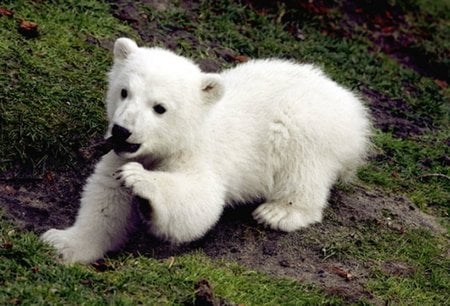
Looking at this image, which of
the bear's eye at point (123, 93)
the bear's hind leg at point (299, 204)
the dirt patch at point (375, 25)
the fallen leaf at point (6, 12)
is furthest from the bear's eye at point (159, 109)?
the dirt patch at point (375, 25)

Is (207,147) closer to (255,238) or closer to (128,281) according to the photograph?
(255,238)

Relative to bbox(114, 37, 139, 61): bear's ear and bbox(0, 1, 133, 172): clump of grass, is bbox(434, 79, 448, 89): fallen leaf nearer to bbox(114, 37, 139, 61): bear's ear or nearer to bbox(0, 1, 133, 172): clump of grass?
bbox(0, 1, 133, 172): clump of grass

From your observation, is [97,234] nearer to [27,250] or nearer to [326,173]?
[27,250]

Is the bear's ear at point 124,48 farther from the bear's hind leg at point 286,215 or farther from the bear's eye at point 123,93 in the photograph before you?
the bear's hind leg at point 286,215

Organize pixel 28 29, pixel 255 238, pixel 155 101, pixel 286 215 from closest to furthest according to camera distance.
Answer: pixel 155 101
pixel 255 238
pixel 286 215
pixel 28 29

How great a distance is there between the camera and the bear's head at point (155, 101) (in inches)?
222

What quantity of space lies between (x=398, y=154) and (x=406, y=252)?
2063 millimetres

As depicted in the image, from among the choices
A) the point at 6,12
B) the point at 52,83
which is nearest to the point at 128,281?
the point at 52,83

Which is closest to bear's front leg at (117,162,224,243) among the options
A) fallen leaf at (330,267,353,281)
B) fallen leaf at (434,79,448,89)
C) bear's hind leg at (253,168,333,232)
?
bear's hind leg at (253,168,333,232)

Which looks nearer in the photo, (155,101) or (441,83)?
(155,101)

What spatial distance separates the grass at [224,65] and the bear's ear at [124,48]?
1088mm

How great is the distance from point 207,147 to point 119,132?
3.20ft

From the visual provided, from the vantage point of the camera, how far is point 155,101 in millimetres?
5773

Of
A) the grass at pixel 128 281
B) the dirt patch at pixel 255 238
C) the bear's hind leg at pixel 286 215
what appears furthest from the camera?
the bear's hind leg at pixel 286 215
